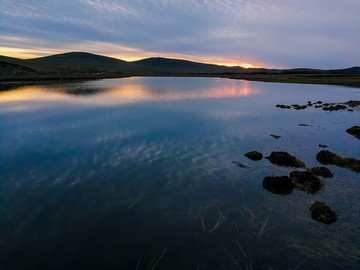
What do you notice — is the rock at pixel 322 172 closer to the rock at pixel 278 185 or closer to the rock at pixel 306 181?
the rock at pixel 306 181

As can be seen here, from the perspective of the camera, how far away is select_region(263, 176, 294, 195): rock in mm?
9477

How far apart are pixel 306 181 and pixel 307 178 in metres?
0.20

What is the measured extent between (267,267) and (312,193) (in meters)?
5.02

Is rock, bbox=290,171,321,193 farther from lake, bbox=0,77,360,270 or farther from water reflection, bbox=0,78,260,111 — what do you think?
water reflection, bbox=0,78,260,111

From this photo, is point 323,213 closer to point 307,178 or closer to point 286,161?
point 307,178

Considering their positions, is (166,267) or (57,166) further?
(57,166)

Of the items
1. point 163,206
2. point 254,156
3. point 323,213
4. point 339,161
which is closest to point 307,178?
point 323,213

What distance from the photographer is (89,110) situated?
28.6 meters

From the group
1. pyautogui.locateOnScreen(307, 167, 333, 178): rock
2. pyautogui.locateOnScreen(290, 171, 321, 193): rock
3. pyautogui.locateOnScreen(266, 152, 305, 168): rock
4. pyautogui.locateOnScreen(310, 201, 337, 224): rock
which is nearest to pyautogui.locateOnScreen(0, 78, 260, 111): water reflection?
pyautogui.locateOnScreen(266, 152, 305, 168): rock

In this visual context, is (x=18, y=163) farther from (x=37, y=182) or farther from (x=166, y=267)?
(x=166, y=267)

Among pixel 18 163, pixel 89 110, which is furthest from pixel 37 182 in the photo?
pixel 89 110

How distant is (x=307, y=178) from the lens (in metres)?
10.1

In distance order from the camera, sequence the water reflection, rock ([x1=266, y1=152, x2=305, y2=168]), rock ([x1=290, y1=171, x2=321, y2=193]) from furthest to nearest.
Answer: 1. the water reflection
2. rock ([x1=266, y1=152, x2=305, y2=168])
3. rock ([x1=290, y1=171, x2=321, y2=193])

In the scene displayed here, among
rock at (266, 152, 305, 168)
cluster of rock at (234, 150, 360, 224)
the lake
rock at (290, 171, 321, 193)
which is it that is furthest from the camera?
rock at (266, 152, 305, 168)
